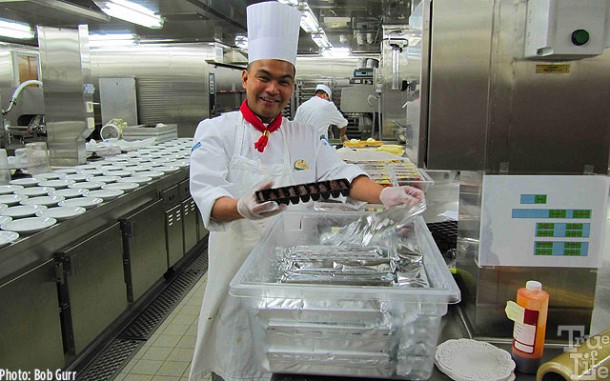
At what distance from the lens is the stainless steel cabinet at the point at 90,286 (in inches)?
97.7

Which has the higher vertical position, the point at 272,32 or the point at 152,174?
the point at 272,32

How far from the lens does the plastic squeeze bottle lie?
110cm

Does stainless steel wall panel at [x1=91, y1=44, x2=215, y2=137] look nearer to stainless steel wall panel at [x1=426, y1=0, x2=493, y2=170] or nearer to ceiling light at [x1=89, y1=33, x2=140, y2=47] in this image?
ceiling light at [x1=89, y1=33, x2=140, y2=47]

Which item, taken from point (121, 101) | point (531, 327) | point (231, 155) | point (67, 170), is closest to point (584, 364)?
point (531, 327)

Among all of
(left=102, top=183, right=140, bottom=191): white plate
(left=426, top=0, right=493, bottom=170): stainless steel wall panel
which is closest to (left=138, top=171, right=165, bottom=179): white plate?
(left=102, top=183, right=140, bottom=191): white plate

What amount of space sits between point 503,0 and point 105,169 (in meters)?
3.54

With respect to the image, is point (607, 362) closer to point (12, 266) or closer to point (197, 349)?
point (197, 349)

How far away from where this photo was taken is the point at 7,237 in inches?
85.6

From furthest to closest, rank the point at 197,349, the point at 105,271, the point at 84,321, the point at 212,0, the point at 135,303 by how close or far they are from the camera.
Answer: the point at 212,0 → the point at 135,303 → the point at 105,271 → the point at 84,321 → the point at 197,349

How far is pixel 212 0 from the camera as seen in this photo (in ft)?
17.2

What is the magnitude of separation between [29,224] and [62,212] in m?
0.24

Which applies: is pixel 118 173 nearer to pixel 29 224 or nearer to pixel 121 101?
pixel 29 224

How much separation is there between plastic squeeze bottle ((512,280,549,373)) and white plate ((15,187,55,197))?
2980 millimetres

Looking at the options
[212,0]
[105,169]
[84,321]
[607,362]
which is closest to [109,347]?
[84,321]
